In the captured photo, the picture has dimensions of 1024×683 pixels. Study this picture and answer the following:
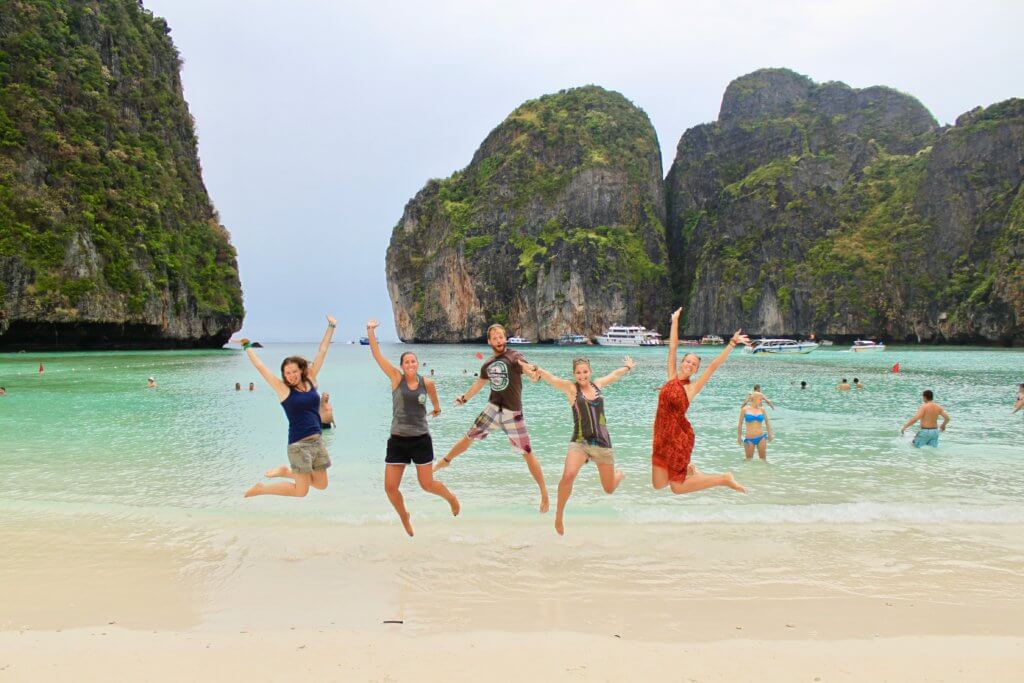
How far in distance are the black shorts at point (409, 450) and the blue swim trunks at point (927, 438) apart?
434 inches

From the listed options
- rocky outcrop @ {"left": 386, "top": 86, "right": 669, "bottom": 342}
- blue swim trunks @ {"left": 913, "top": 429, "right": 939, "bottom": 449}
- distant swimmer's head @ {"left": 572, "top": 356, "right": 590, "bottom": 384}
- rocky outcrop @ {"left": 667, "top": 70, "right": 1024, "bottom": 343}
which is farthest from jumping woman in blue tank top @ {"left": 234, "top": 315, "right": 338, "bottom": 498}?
rocky outcrop @ {"left": 386, "top": 86, "right": 669, "bottom": 342}

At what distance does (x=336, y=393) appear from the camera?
2477 cm

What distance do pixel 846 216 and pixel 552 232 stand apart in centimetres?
4925

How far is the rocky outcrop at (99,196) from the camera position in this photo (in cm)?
5097

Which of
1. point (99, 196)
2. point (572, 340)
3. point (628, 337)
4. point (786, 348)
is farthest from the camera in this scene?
point (572, 340)

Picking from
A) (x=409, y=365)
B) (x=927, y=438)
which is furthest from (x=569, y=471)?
(x=927, y=438)

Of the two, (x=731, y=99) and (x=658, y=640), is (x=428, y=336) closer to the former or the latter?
(x=731, y=99)

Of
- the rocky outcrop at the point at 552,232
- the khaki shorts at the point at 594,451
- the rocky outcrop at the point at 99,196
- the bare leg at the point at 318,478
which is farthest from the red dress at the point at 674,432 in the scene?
the rocky outcrop at the point at 552,232

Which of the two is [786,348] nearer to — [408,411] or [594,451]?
Answer: [594,451]

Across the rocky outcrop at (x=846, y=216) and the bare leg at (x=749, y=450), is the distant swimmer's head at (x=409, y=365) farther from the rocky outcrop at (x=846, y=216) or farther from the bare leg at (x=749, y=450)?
the rocky outcrop at (x=846, y=216)

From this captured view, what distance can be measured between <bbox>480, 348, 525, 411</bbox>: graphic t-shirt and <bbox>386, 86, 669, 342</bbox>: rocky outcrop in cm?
9913

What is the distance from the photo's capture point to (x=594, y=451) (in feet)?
19.0

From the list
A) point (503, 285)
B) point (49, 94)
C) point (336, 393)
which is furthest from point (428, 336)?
point (336, 393)

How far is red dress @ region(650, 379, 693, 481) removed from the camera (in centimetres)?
557
